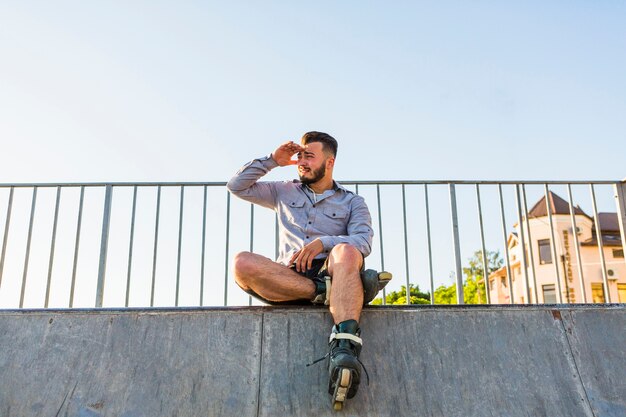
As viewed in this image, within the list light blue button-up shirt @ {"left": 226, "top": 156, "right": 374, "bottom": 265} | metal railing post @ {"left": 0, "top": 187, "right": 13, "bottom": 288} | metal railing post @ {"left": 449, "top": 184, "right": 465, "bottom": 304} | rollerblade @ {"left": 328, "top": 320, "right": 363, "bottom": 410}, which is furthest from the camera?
metal railing post @ {"left": 449, "top": 184, "right": 465, "bottom": 304}

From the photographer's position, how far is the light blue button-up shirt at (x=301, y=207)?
12.2 ft

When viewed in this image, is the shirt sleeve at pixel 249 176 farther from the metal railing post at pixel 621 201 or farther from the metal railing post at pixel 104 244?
the metal railing post at pixel 621 201

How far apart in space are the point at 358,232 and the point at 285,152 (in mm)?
780

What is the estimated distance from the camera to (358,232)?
12.0ft

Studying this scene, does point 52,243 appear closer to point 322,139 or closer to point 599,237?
point 322,139

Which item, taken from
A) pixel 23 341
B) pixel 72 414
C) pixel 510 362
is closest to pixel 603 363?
pixel 510 362

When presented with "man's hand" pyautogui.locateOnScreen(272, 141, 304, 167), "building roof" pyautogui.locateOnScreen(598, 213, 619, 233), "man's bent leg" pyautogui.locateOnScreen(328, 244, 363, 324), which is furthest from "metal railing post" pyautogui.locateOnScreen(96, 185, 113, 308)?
"building roof" pyautogui.locateOnScreen(598, 213, 619, 233)

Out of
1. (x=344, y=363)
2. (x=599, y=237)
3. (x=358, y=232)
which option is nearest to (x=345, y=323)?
(x=344, y=363)

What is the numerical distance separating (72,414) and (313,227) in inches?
70.7

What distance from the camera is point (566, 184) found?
4.91 m

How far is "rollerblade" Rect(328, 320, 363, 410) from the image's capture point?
8.55 feet

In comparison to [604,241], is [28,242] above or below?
below

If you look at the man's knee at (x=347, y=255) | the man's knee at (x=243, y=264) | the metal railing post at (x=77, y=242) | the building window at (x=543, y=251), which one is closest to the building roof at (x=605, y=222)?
the building window at (x=543, y=251)

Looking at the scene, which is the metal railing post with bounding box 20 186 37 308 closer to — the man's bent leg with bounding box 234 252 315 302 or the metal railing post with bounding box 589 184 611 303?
the man's bent leg with bounding box 234 252 315 302
